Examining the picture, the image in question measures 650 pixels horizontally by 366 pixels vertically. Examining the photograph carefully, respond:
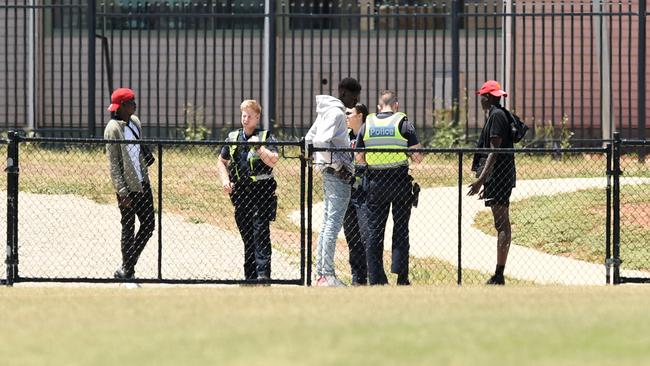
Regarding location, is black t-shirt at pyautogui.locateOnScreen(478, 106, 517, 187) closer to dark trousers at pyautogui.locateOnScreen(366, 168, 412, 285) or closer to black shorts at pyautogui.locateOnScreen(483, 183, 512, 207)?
black shorts at pyautogui.locateOnScreen(483, 183, 512, 207)

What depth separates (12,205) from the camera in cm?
1363

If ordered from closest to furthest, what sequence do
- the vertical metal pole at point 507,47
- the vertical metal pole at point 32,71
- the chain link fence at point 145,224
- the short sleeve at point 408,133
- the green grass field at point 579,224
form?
the short sleeve at point 408,133 < the chain link fence at point 145,224 < the green grass field at point 579,224 < the vertical metal pole at point 507,47 < the vertical metal pole at point 32,71

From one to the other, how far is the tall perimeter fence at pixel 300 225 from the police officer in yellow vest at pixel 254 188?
0.17m

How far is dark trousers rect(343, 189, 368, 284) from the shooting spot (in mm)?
13992

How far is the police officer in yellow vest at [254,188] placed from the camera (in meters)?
13.7

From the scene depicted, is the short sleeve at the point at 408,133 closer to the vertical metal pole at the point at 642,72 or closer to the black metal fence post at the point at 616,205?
the black metal fence post at the point at 616,205

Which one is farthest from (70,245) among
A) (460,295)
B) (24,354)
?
(24,354)

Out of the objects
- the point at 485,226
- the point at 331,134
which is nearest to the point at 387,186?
the point at 331,134

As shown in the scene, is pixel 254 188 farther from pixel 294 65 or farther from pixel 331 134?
pixel 294 65

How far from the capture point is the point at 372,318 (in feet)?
35.6

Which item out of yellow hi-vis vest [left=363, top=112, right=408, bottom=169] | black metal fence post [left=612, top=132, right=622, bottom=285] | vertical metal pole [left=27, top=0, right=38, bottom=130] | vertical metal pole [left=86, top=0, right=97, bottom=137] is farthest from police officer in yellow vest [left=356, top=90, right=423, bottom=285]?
vertical metal pole [left=27, top=0, right=38, bottom=130]

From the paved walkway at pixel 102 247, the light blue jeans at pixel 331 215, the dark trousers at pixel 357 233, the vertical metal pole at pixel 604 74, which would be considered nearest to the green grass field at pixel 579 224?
the paved walkway at pixel 102 247

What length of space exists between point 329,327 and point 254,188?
3555 millimetres

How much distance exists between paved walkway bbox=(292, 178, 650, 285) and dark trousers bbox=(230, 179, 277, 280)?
3.02 m
